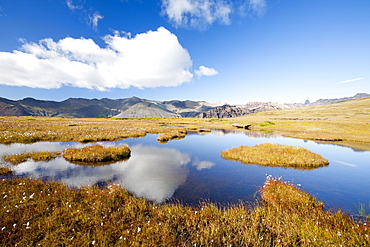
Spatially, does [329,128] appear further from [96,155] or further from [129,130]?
[96,155]

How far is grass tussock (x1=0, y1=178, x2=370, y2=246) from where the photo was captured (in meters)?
5.92

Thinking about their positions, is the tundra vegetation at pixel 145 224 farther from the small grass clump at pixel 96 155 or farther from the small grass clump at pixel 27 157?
the small grass clump at pixel 27 157

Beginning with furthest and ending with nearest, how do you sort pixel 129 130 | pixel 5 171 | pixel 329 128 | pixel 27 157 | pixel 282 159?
1. pixel 329 128
2. pixel 129 130
3. pixel 282 159
4. pixel 27 157
5. pixel 5 171

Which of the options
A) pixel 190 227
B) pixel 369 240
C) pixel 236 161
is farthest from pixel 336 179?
Result: pixel 190 227

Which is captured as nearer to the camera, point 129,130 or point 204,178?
point 204,178

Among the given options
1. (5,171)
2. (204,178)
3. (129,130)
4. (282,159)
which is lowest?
(282,159)

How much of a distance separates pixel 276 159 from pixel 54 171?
25.0 metres

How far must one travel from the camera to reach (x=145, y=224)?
Answer: 6.84m

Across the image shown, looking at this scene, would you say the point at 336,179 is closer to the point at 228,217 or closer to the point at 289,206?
the point at 289,206

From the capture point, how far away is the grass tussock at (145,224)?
592 cm

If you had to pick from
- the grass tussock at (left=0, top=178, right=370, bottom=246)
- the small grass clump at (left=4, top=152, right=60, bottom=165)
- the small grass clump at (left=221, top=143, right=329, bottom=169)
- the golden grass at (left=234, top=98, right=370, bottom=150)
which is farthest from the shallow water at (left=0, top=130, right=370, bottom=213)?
the golden grass at (left=234, top=98, right=370, bottom=150)

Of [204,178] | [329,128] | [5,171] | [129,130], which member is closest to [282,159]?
[204,178]

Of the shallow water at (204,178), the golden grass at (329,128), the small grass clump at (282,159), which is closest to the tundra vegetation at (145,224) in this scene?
the shallow water at (204,178)

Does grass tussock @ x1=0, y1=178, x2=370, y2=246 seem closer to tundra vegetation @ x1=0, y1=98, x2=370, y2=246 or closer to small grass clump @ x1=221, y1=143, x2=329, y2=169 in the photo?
tundra vegetation @ x1=0, y1=98, x2=370, y2=246
